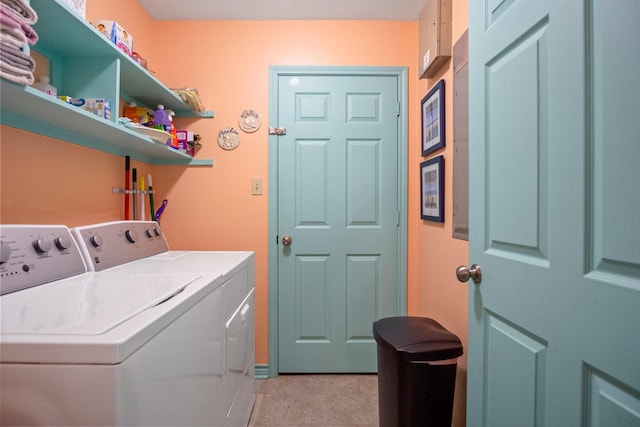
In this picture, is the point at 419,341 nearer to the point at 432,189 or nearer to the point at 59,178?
the point at 432,189

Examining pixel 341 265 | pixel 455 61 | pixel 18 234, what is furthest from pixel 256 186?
pixel 455 61

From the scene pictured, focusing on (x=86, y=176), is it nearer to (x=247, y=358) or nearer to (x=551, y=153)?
(x=247, y=358)

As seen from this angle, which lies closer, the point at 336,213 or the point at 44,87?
the point at 44,87

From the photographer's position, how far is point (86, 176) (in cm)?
140

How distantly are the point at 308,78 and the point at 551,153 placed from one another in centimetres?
172

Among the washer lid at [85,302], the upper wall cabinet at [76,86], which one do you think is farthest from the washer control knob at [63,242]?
the upper wall cabinet at [76,86]

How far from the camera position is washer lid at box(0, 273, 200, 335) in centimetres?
55

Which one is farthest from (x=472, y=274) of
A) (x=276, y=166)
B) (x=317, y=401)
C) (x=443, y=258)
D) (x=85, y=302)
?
(x=276, y=166)

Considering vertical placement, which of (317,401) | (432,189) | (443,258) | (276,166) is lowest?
(317,401)

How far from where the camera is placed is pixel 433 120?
1688 millimetres

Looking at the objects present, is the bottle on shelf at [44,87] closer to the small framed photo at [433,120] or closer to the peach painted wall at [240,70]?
the peach painted wall at [240,70]

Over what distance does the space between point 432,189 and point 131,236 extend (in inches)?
66.2

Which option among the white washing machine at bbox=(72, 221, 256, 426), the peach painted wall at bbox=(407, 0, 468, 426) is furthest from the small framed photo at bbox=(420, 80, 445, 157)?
the white washing machine at bbox=(72, 221, 256, 426)

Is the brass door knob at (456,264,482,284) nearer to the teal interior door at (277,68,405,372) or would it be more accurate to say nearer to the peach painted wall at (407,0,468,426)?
the peach painted wall at (407,0,468,426)
